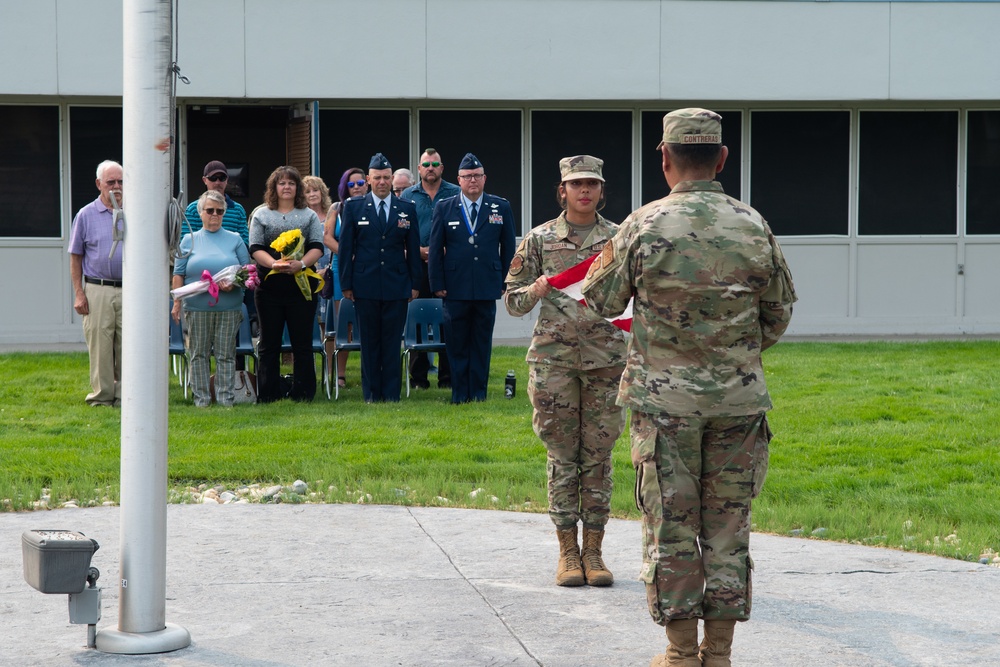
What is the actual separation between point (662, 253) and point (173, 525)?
12.6 feet

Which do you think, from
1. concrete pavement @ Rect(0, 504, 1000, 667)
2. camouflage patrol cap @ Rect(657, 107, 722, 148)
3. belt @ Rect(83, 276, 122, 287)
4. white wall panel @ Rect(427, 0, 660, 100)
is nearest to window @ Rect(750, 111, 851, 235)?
white wall panel @ Rect(427, 0, 660, 100)

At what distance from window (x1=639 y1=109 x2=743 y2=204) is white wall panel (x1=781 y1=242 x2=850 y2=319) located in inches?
47.0

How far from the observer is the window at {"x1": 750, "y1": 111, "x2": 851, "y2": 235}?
59.3 ft

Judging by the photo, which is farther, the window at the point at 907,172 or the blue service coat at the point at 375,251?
the window at the point at 907,172

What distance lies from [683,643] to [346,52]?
42.3 ft

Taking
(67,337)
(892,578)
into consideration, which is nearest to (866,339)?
(67,337)

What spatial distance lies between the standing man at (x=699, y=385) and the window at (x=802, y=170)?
44.6ft

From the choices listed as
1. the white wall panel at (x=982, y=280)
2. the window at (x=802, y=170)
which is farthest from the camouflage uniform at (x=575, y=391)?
the white wall panel at (x=982, y=280)

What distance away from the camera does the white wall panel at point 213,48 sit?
16.0 m

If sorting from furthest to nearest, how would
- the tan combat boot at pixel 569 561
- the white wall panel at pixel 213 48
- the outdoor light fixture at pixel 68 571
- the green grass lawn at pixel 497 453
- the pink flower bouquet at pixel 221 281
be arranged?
the white wall panel at pixel 213 48, the pink flower bouquet at pixel 221 281, the green grass lawn at pixel 497 453, the tan combat boot at pixel 569 561, the outdoor light fixture at pixel 68 571

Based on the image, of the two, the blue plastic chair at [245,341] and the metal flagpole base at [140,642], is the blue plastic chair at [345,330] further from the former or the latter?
the metal flagpole base at [140,642]

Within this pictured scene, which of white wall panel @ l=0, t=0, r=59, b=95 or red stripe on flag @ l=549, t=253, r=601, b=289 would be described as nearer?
red stripe on flag @ l=549, t=253, r=601, b=289

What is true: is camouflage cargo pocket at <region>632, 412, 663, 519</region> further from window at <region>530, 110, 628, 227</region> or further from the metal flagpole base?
window at <region>530, 110, 628, 227</region>

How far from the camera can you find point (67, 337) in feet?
54.4
